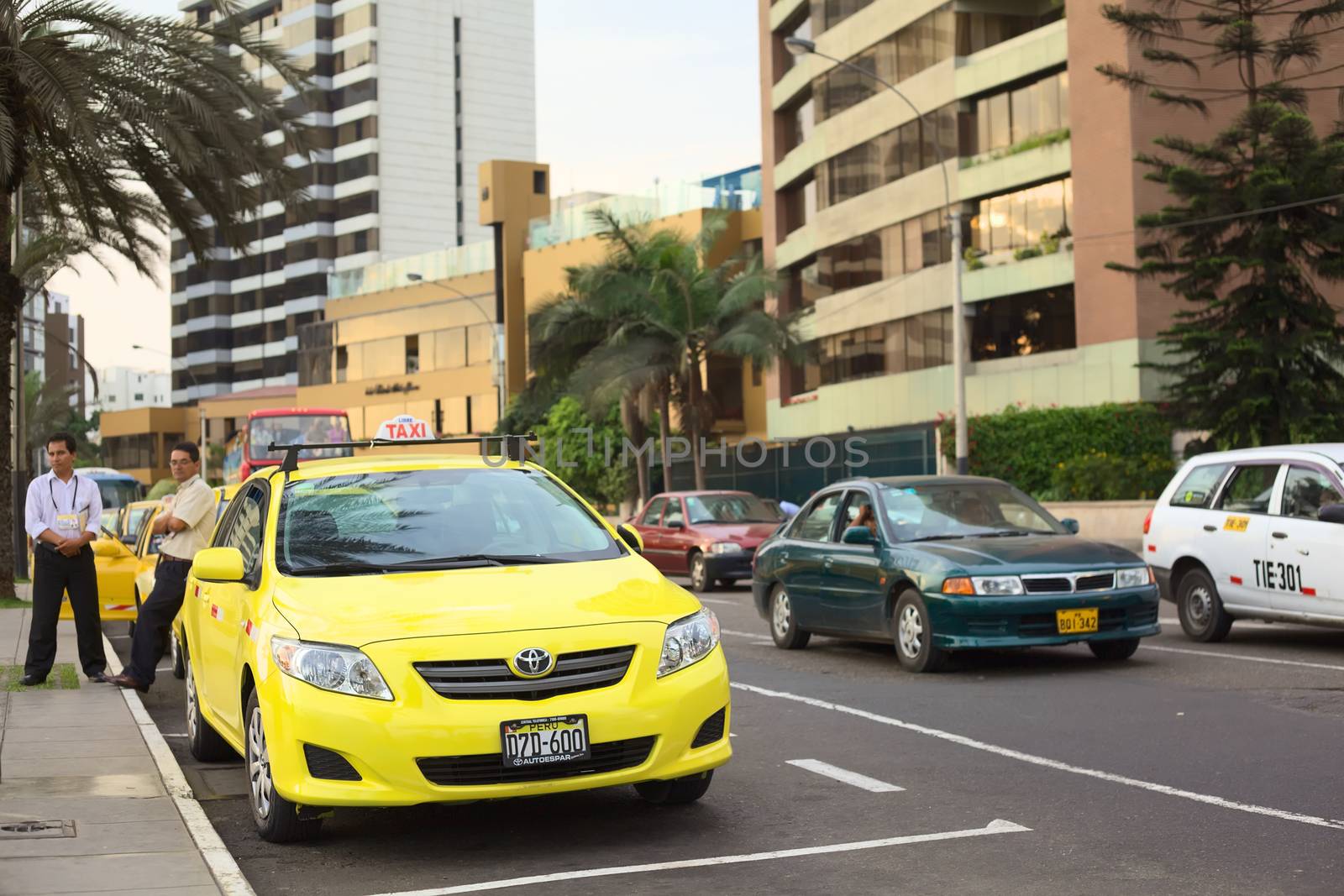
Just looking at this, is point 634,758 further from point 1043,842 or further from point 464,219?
point 464,219

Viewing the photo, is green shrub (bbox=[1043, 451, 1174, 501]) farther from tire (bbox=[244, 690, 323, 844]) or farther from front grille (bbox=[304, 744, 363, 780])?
front grille (bbox=[304, 744, 363, 780])

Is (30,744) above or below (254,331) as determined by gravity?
below

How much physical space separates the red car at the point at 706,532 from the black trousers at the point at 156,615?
1364 centimetres

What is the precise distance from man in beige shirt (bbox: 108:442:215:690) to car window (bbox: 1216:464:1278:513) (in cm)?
831

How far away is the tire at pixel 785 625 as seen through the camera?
48.6 feet

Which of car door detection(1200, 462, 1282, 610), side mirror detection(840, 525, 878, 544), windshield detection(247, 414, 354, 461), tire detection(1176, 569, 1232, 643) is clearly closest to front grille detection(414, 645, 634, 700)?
side mirror detection(840, 525, 878, 544)

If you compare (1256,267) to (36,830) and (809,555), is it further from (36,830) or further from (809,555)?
(36,830)

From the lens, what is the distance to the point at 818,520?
14.7 m

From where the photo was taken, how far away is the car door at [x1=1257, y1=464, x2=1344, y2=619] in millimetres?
12883

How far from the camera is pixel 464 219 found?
112m

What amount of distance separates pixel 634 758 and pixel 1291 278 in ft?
87.7

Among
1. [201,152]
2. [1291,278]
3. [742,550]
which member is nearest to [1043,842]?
[201,152]

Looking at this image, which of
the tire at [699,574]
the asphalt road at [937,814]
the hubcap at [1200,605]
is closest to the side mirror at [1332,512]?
the asphalt road at [937,814]

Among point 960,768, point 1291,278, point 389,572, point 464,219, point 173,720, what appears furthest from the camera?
point 464,219
